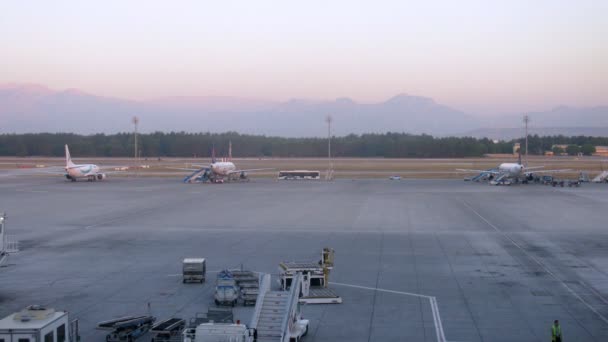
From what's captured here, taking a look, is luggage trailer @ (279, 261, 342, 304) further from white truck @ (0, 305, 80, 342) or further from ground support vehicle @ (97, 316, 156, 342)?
white truck @ (0, 305, 80, 342)

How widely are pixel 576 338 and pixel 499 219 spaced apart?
1167 inches

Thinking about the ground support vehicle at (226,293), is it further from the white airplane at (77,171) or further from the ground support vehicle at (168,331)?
the white airplane at (77,171)

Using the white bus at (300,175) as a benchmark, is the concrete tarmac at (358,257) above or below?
below

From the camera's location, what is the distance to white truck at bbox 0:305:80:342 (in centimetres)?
1465

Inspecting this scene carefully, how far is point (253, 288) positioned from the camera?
2391cm

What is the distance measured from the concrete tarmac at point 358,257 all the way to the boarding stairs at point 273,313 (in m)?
1.75

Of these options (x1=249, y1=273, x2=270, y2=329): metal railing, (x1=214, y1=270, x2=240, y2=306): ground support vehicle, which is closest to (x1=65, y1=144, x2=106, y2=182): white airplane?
(x1=214, y1=270, x2=240, y2=306): ground support vehicle

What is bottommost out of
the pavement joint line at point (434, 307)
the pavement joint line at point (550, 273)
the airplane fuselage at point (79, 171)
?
the pavement joint line at point (434, 307)

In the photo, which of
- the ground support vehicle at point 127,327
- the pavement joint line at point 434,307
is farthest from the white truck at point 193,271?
the ground support vehicle at point 127,327

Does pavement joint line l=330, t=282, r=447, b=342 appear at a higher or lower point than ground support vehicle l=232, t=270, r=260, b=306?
lower

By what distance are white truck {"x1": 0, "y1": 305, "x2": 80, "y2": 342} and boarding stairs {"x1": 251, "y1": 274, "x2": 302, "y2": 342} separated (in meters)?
4.89

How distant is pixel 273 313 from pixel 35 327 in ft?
19.9

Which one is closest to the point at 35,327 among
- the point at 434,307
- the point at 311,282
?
the point at 311,282

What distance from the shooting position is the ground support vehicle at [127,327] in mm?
18125
